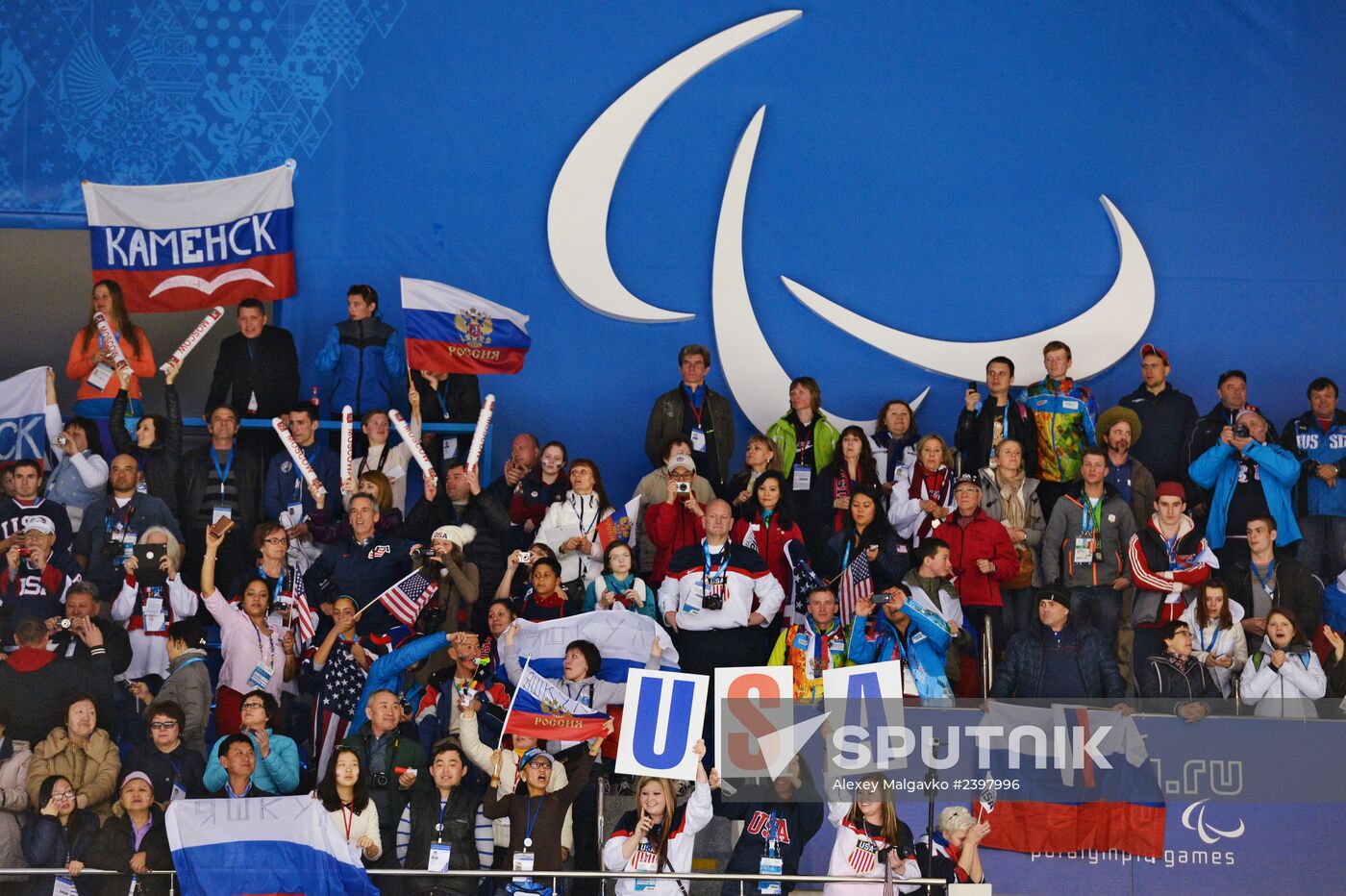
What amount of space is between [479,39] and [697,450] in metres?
4.04

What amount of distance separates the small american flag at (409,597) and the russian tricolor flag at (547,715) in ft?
4.04

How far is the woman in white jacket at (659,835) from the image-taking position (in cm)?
993

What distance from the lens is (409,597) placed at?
11.5 metres

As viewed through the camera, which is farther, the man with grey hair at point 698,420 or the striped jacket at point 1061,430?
the man with grey hair at point 698,420

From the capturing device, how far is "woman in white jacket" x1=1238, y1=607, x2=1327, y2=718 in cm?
1096

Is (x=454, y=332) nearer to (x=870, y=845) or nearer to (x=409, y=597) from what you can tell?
(x=409, y=597)

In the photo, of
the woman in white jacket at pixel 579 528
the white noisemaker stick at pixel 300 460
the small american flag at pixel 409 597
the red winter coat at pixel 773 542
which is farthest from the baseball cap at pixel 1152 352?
the white noisemaker stick at pixel 300 460

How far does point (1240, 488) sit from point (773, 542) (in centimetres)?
345

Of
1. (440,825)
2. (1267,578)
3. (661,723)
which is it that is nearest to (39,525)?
(440,825)

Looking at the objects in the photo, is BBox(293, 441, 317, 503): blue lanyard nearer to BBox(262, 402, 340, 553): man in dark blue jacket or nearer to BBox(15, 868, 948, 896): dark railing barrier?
BBox(262, 402, 340, 553): man in dark blue jacket

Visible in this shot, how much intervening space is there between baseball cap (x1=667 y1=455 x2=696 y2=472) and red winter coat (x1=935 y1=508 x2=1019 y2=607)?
1820mm

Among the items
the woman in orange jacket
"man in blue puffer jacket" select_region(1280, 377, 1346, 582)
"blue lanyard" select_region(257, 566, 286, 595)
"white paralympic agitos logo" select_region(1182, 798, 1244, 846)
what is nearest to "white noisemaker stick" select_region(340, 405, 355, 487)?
"blue lanyard" select_region(257, 566, 286, 595)

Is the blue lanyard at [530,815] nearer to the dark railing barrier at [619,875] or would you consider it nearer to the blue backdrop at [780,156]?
the dark railing barrier at [619,875]

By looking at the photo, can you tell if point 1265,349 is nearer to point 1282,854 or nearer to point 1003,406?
point 1003,406
